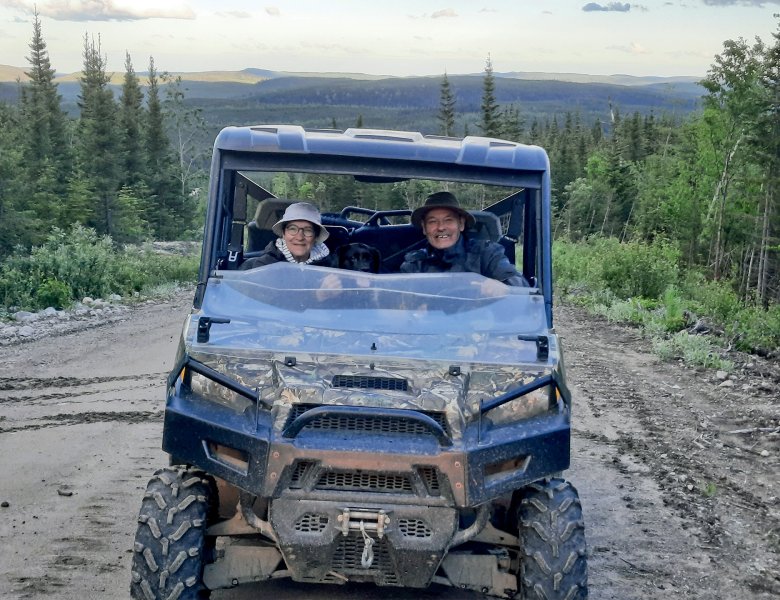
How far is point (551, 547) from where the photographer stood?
14.7 ft

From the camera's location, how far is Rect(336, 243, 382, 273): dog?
6.28m

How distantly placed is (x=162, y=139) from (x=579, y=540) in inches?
2888

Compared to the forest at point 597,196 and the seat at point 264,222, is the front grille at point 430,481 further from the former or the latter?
the forest at point 597,196

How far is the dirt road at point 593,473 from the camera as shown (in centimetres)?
555

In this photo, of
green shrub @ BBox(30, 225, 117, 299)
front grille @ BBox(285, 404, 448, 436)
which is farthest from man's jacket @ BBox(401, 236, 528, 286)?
green shrub @ BBox(30, 225, 117, 299)

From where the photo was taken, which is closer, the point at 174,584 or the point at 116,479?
the point at 174,584

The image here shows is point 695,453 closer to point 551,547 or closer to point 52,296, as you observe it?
point 551,547

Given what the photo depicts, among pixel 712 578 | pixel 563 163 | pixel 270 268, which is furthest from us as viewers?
pixel 563 163

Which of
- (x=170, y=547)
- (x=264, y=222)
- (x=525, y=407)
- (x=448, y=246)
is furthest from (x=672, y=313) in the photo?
(x=170, y=547)

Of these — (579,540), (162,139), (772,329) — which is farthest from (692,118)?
(579,540)

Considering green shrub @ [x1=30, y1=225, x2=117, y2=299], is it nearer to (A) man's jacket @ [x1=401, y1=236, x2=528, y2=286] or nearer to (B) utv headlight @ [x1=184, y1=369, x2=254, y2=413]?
(A) man's jacket @ [x1=401, y1=236, x2=528, y2=286]

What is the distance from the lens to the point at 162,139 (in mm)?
74875

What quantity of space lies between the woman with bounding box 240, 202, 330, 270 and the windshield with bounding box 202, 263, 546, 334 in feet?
3.03

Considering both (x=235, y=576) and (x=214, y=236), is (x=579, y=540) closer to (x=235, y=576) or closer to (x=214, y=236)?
(x=235, y=576)
